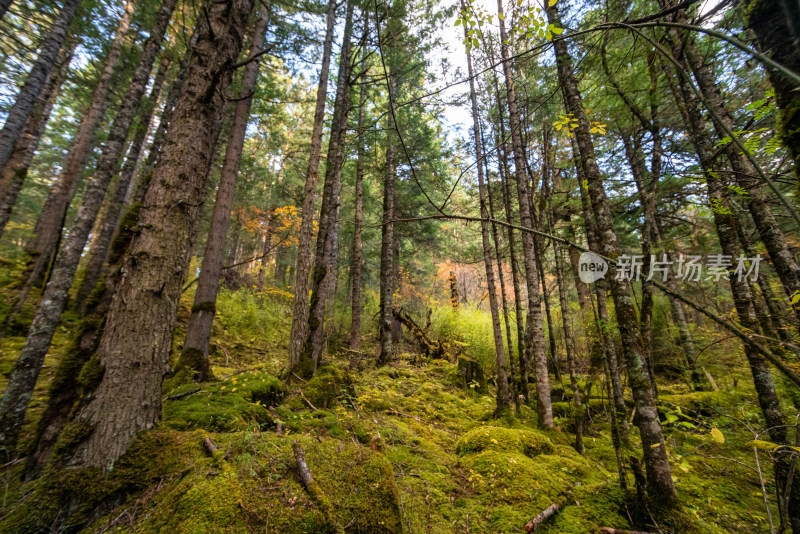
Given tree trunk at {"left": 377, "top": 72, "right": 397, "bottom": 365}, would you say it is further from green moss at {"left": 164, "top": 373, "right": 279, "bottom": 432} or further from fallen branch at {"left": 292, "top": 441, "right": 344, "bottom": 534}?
fallen branch at {"left": 292, "top": 441, "right": 344, "bottom": 534}

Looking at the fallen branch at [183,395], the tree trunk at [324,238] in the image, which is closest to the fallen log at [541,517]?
the tree trunk at [324,238]

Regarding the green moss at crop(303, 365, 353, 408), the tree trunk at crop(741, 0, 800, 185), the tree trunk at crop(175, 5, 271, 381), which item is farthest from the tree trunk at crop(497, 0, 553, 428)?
the tree trunk at crop(175, 5, 271, 381)

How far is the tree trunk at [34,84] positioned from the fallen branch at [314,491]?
5606 millimetres

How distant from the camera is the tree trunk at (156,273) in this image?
2.32m

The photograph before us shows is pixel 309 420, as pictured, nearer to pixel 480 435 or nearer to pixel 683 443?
pixel 480 435

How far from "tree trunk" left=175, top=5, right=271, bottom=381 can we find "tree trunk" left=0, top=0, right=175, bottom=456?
1.55 metres

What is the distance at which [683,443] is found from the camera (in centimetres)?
551

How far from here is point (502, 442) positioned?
4.52 m

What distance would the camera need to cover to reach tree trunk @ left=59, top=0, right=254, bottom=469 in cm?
232

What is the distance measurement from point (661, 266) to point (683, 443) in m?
5.31

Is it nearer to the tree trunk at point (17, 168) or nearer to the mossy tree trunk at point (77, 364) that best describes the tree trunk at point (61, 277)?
the mossy tree trunk at point (77, 364)

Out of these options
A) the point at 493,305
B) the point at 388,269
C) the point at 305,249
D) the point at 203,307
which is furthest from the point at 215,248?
the point at 493,305

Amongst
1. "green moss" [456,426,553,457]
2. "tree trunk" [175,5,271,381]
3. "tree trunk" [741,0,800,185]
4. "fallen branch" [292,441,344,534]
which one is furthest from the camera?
"tree trunk" [175,5,271,381]

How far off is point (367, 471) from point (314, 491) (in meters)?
0.48
